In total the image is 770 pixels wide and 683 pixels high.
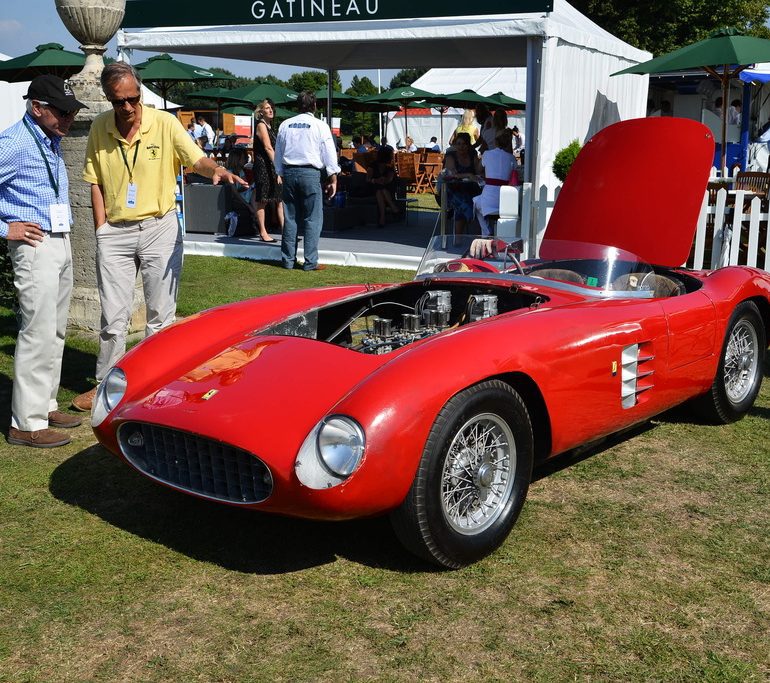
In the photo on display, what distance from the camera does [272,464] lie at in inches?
→ 121

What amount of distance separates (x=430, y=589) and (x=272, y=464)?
2.41 ft

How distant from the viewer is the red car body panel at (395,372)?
3.12m

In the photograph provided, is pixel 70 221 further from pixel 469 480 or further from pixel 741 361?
pixel 741 361

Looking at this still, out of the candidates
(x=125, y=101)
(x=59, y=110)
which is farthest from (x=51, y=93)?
(x=125, y=101)

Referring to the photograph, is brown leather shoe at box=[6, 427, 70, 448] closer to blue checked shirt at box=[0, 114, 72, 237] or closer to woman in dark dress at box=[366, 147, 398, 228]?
blue checked shirt at box=[0, 114, 72, 237]

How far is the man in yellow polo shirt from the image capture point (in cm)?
524

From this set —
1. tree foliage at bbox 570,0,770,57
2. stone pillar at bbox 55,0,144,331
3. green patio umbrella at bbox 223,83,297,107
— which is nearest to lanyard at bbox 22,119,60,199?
stone pillar at bbox 55,0,144,331

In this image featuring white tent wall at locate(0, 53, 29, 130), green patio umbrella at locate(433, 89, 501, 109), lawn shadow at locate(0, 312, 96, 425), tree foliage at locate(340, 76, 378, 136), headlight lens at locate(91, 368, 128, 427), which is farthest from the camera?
tree foliage at locate(340, 76, 378, 136)

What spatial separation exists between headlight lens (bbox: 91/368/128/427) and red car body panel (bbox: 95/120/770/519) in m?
0.04

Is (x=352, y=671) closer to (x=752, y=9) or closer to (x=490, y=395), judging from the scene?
(x=490, y=395)

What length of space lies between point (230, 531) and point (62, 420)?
1.78 m

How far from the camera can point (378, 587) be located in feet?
10.8

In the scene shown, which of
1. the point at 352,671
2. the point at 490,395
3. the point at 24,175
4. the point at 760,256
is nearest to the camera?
the point at 352,671

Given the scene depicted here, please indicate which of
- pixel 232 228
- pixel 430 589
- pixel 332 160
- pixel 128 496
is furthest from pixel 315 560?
pixel 232 228
